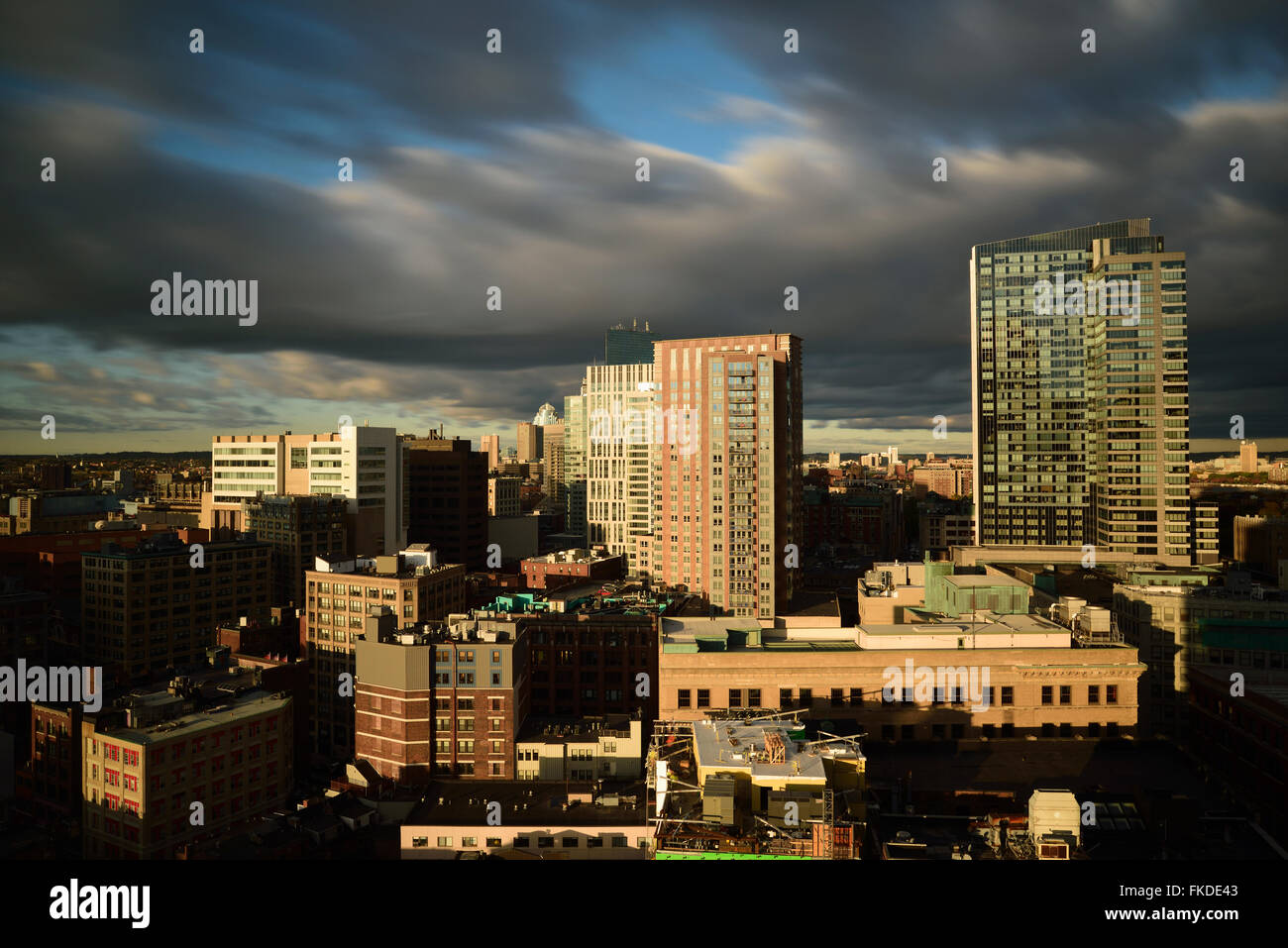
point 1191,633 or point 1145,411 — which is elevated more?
point 1145,411

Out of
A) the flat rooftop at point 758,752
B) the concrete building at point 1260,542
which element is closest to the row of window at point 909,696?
the flat rooftop at point 758,752

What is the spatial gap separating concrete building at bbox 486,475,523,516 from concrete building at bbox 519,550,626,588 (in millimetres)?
37012

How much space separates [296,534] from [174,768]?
30.4m

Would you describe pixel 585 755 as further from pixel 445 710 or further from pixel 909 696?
pixel 909 696

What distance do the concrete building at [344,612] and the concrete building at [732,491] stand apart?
59.8ft

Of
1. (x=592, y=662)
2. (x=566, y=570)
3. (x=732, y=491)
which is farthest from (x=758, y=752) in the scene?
(x=566, y=570)

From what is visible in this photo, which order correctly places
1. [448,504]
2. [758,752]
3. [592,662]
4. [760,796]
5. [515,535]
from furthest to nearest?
[515,535] → [448,504] → [592,662] → [758,752] → [760,796]

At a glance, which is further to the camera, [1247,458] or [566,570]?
[1247,458]

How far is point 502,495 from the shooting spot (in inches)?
3959

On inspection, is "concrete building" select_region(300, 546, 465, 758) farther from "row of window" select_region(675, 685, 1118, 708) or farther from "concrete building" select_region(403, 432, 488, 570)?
"concrete building" select_region(403, 432, 488, 570)

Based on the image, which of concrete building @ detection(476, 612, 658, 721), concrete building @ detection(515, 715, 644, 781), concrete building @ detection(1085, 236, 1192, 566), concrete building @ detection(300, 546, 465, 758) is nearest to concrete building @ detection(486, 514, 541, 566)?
concrete building @ detection(300, 546, 465, 758)

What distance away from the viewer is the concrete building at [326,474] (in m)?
61.7

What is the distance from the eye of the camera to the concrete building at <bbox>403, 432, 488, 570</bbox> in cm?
7344
